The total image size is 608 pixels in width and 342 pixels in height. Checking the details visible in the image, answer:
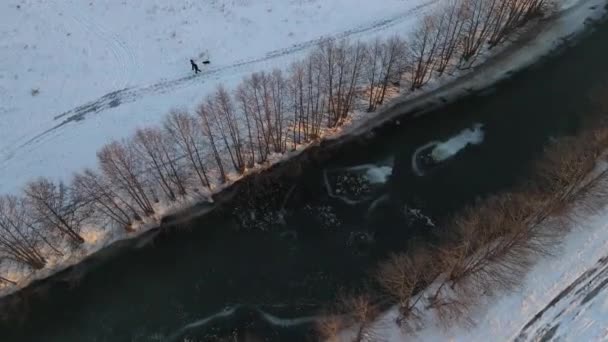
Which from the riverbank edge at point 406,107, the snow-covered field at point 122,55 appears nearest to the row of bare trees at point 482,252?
the riverbank edge at point 406,107

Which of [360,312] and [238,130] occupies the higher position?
[238,130]

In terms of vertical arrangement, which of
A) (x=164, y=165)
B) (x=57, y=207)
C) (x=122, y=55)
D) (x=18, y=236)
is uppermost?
(x=122, y=55)

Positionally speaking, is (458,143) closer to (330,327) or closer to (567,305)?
(567,305)

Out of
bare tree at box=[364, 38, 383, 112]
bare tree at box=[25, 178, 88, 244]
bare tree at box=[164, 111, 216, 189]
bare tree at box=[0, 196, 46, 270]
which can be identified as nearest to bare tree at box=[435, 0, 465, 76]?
bare tree at box=[364, 38, 383, 112]

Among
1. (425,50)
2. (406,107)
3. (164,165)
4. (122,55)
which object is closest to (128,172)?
(164,165)

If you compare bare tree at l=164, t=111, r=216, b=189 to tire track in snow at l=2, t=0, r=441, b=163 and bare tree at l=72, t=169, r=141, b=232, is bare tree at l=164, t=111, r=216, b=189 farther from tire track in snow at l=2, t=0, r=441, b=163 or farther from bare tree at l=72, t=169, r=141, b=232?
tire track in snow at l=2, t=0, r=441, b=163

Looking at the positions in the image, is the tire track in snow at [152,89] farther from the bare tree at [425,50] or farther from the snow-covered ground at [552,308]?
the snow-covered ground at [552,308]
